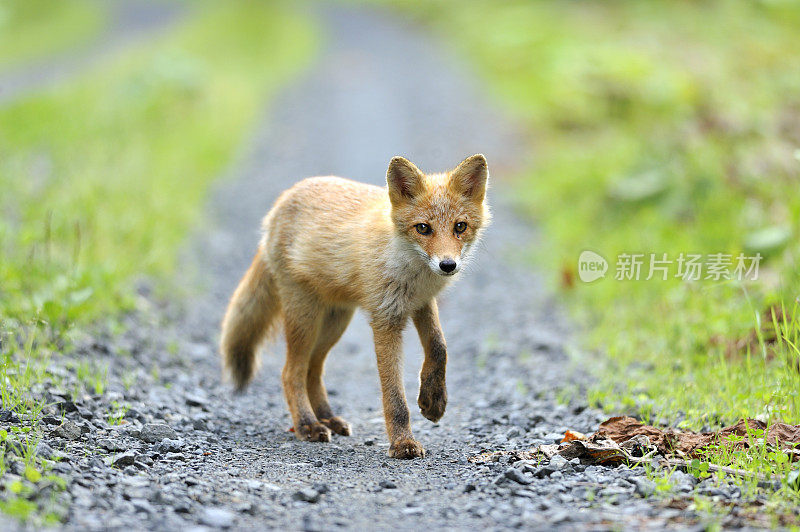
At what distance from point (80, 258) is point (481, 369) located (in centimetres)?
366

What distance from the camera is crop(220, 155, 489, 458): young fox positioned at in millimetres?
4691

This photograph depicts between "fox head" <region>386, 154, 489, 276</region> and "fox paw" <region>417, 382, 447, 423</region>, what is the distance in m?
0.76

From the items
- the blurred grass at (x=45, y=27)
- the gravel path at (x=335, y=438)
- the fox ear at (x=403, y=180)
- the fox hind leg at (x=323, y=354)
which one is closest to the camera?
the gravel path at (x=335, y=438)

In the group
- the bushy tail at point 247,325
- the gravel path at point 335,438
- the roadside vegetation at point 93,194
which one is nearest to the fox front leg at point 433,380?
the gravel path at point 335,438

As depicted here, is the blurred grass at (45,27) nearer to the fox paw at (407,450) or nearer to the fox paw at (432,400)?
the fox paw at (432,400)

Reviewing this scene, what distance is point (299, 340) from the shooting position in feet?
17.3

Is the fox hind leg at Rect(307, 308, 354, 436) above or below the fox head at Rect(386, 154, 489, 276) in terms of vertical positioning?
below

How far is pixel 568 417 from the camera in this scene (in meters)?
5.22

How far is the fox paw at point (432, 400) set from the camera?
480cm

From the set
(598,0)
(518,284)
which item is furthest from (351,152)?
(598,0)

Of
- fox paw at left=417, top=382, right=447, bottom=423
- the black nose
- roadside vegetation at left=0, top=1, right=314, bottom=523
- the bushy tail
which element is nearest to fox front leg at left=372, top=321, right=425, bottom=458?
fox paw at left=417, top=382, right=447, bottom=423

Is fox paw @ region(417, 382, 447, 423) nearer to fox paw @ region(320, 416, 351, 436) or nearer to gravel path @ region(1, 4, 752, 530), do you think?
gravel path @ region(1, 4, 752, 530)

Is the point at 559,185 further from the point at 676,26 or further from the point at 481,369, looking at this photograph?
the point at 676,26

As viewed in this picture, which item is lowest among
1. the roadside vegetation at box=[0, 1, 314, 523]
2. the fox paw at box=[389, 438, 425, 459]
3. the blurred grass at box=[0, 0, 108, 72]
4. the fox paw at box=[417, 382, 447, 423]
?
the fox paw at box=[389, 438, 425, 459]
